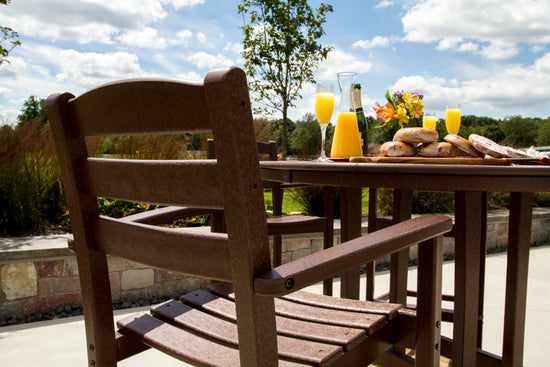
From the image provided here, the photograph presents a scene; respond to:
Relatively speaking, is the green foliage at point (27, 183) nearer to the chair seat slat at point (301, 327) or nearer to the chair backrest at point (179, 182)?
the chair seat slat at point (301, 327)

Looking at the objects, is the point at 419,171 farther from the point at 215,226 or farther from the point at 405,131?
the point at 215,226

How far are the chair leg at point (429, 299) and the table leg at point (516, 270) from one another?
675 millimetres

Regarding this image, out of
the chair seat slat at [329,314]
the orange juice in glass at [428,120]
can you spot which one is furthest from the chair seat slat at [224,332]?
the orange juice in glass at [428,120]

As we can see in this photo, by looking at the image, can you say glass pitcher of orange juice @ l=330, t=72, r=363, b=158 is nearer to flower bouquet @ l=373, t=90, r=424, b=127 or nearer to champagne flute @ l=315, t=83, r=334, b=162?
champagne flute @ l=315, t=83, r=334, b=162

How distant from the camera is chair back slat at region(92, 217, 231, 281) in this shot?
0.70 m

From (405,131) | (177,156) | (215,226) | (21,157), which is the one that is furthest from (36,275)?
(405,131)

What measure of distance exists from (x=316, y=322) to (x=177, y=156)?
11.4ft

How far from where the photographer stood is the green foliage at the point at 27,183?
3404 mm

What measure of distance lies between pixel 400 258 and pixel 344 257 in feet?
4.32

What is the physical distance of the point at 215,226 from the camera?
1540 millimetres

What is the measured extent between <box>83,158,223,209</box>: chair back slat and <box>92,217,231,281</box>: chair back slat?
6cm

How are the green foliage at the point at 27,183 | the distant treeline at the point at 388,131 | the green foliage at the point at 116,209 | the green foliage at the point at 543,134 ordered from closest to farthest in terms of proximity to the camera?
the green foliage at the point at 27,183 < the green foliage at the point at 116,209 < the distant treeline at the point at 388,131 < the green foliage at the point at 543,134

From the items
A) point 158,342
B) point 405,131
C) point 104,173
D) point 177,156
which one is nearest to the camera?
point 104,173

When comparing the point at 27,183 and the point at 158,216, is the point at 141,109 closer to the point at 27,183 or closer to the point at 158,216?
the point at 158,216
